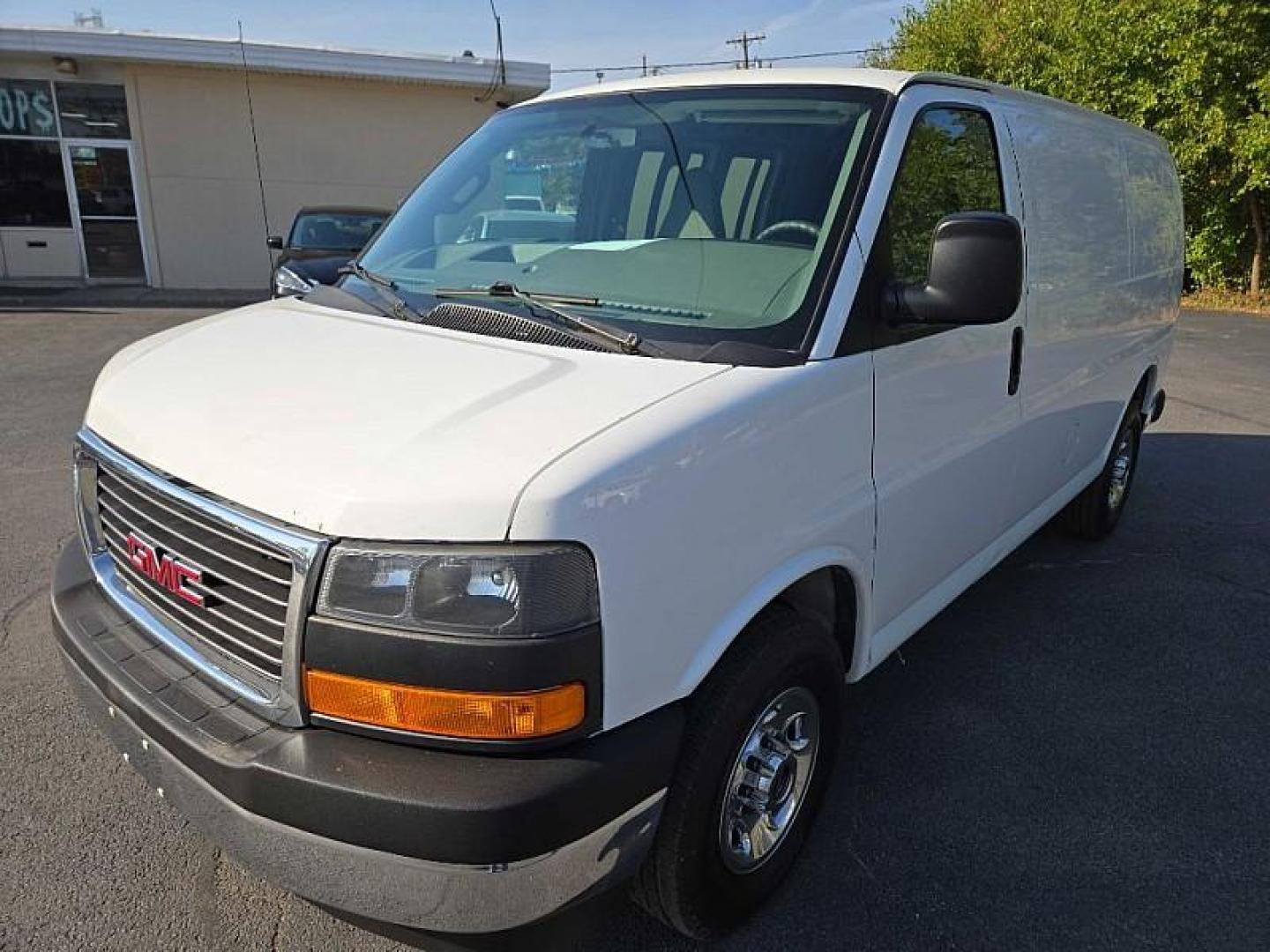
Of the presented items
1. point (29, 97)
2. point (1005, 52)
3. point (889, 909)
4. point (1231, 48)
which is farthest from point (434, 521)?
point (1005, 52)

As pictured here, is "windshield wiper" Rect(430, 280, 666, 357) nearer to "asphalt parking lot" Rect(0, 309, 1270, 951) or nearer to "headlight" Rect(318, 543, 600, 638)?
"headlight" Rect(318, 543, 600, 638)

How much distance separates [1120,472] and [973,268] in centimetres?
365

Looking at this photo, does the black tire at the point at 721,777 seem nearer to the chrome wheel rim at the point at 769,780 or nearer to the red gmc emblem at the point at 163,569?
the chrome wheel rim at the point at 769,780

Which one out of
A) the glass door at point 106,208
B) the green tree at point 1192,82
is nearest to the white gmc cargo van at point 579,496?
the green tree at point 1192,82

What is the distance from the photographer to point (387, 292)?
9.73 feet

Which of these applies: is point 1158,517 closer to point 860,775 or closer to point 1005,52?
point 860,775

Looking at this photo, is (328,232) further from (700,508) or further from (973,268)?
(700,508)

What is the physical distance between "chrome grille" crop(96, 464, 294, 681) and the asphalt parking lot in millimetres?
703

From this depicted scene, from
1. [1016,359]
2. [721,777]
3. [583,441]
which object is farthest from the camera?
[1016,359]

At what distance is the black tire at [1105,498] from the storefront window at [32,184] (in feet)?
59.3

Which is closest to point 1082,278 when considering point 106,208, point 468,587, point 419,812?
point 468,587

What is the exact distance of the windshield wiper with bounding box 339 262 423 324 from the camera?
2.74 m

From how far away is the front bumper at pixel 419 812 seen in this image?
5.60ft

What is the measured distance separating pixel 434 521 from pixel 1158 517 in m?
5.49
